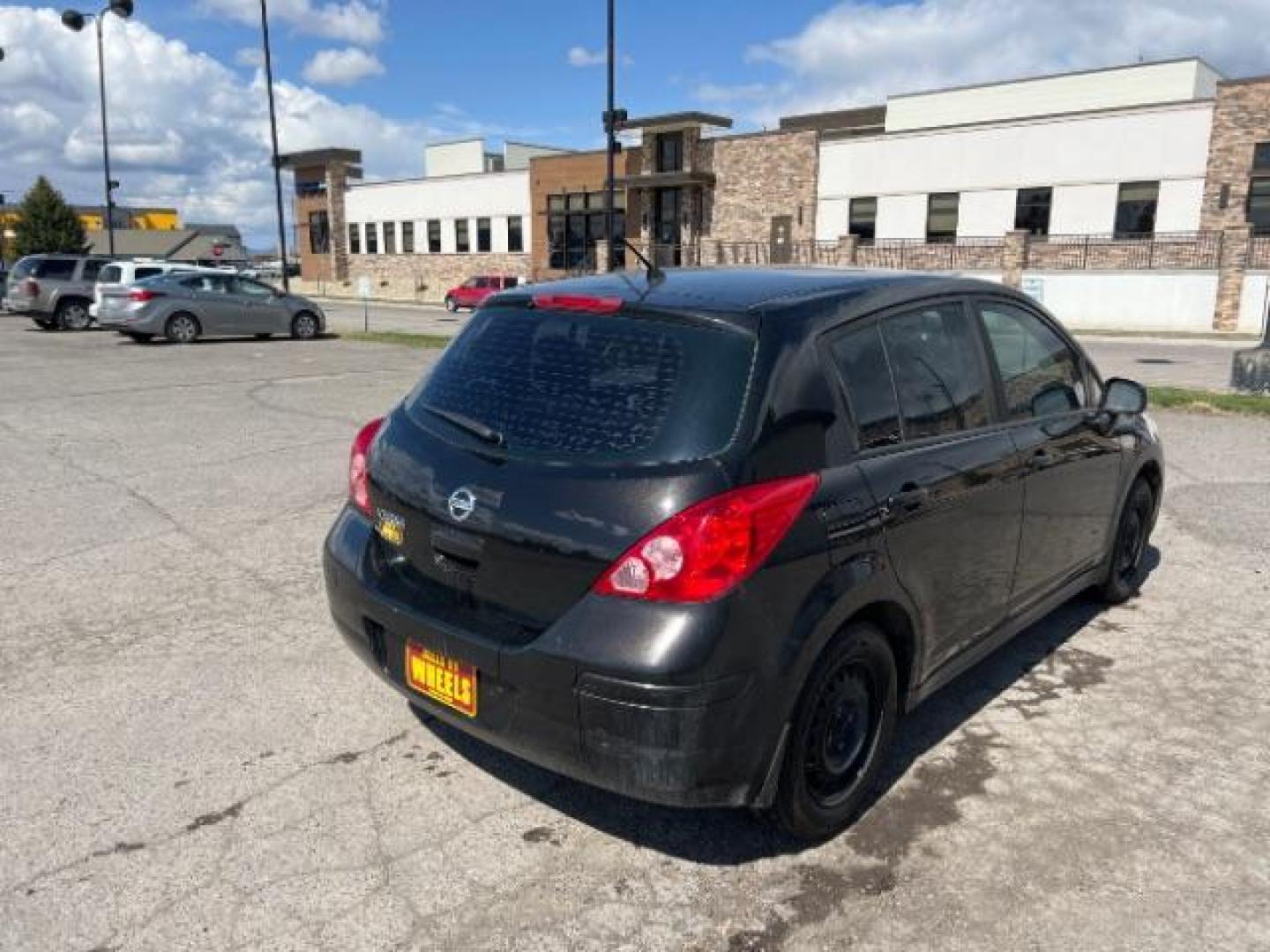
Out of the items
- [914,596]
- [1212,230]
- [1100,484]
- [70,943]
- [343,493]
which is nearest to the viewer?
[70,943]

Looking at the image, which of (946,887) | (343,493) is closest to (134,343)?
(343,493)

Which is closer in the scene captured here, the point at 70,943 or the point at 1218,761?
the point at 70,943

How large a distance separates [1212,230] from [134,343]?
104 feet

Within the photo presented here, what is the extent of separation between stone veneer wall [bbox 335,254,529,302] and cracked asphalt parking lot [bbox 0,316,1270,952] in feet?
154

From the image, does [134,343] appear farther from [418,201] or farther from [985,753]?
[418,201]

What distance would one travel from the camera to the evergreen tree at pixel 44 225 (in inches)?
2250

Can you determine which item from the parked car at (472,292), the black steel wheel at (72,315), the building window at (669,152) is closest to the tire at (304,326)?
the black steel wheel at (72,315)

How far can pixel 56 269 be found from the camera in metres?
23.3

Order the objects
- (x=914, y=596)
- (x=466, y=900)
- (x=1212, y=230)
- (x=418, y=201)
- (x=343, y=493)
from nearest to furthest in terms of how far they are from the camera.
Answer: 1. (x=466, y=900)
2. (x=914, y=596)
3. (x=343, y=493)
4. (x=1212, y=230)
5. (x=418, y=201)

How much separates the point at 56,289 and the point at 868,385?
82.1 feet

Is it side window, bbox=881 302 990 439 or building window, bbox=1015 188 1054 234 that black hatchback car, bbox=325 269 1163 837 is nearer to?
side window, bbox=881 302 990 439

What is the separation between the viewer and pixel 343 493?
279 inches

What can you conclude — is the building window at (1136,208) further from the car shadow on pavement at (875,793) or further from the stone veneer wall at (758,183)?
the car shadow on pavement at (875,793)

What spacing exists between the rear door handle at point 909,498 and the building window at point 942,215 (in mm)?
36273
